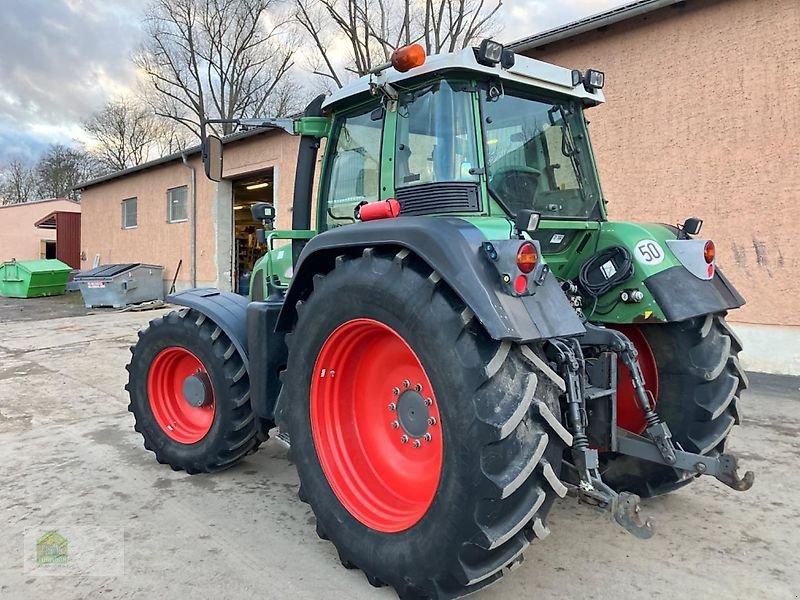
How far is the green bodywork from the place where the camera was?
2.71 meters

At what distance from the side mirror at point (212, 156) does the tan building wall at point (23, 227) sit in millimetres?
36292

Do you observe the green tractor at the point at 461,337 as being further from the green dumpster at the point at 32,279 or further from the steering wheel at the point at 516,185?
the green dumpster at the point at 32,279

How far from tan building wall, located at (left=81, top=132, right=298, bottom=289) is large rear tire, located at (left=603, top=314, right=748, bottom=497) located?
403 inches

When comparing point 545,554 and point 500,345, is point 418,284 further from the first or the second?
point 545,554

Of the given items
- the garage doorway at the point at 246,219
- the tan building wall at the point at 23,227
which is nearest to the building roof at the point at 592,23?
the garage doorway at the point at 246,219

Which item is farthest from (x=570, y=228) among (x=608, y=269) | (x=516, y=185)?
(x=516, y=185)

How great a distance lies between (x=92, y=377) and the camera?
276 inches

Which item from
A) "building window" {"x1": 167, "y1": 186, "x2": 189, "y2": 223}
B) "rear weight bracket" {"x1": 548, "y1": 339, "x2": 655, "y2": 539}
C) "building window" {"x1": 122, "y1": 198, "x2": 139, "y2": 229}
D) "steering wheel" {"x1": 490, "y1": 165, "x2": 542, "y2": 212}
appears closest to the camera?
"rear weight bracket" {"x1": 548, "y1": 339, "x2": 655, "y2": 539}

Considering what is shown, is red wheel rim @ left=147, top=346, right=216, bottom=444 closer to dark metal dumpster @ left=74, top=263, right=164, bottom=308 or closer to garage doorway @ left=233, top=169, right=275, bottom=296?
garage doorway @ left=233, top=169, right=275, bottom=296

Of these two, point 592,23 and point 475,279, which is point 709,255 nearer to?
point 475,279

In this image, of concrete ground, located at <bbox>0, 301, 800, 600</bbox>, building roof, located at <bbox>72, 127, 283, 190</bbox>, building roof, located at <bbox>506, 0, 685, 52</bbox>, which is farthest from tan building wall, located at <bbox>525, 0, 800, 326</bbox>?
building roof, located at <bbox>72, 127, 283, 190</bbox>

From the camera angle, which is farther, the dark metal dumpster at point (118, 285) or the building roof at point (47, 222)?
the building roof at point (47, 222)

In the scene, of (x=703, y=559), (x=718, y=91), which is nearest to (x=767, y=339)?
(x=718, y=91)

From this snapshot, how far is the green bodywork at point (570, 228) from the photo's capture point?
2715 millimetres
